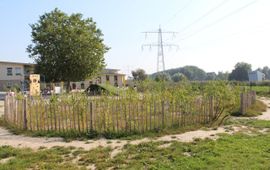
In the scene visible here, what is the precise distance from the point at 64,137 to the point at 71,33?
135 feet

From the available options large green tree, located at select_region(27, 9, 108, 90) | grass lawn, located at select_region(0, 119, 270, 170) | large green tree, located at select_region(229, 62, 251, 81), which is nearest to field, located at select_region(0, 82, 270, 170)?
grass lawn, located at select_region(0, 119, 270, 170)

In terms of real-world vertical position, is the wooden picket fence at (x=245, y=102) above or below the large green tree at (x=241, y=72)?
below

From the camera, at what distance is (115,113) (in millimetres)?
11969

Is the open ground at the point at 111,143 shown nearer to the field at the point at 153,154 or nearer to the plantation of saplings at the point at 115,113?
the field at the point at 153,154

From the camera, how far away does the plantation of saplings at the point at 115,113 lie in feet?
38.9

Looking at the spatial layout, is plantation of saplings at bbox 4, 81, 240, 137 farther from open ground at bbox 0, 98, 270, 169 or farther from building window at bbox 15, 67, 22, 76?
building window at bbox 15, 67, 22, 76

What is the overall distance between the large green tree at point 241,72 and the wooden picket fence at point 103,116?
367 feet

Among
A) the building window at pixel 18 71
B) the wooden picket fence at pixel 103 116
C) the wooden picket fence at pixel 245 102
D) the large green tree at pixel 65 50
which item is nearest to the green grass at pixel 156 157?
the wooden picket fence at pixel 103 116

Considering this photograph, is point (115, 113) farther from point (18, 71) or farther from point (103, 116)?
point (18, 71)

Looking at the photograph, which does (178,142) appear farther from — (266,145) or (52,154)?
(52,154)

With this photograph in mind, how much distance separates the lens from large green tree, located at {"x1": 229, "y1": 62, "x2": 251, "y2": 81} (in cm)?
12162

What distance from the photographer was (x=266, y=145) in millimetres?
9648

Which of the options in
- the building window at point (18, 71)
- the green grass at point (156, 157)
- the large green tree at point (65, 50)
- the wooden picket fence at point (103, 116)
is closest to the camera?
the green grass at point (156, 157)

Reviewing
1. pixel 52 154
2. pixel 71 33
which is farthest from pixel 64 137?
pixel 71 33
